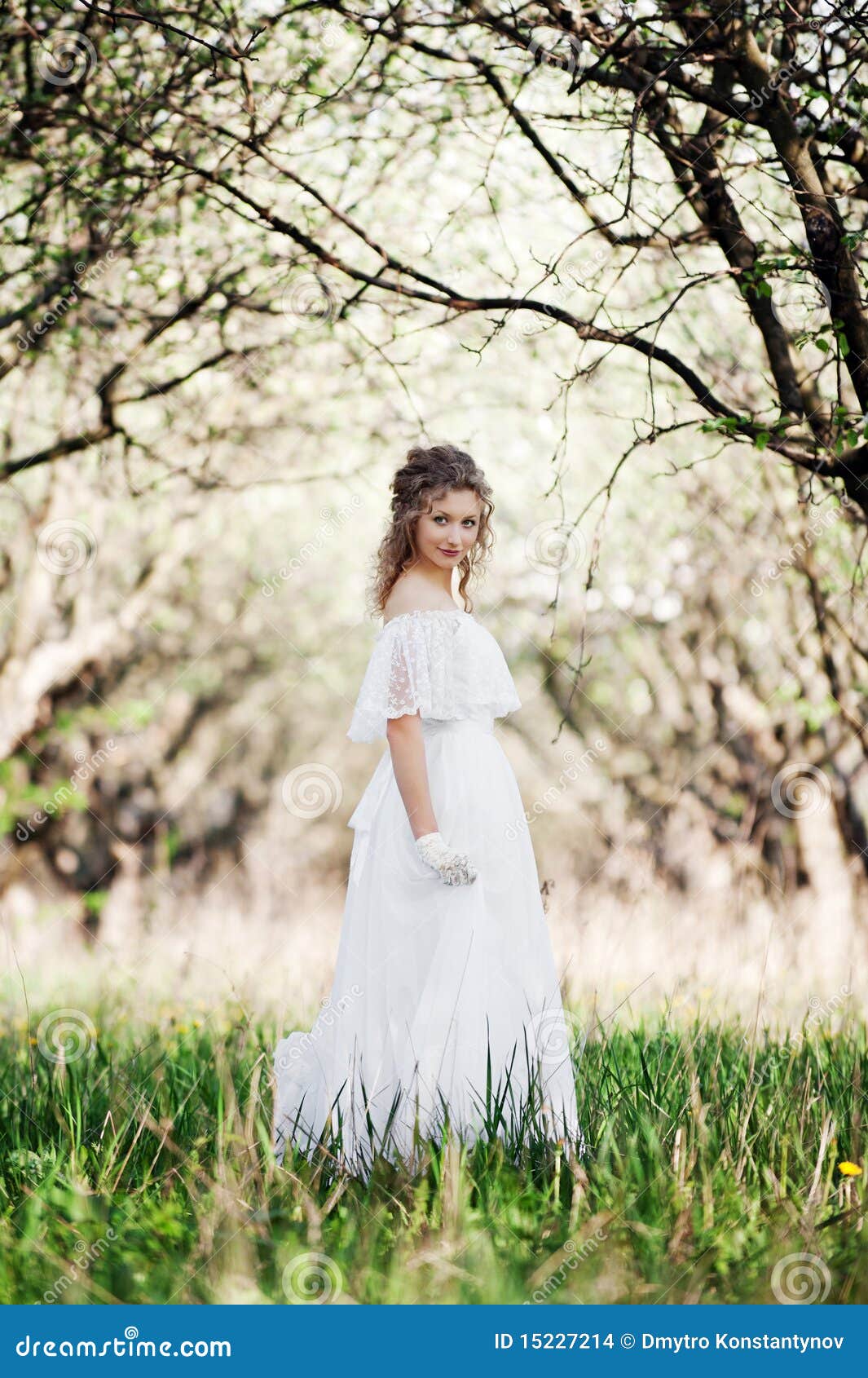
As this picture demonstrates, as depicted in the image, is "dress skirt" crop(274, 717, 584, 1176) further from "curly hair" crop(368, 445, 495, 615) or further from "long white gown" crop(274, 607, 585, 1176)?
"curly hair" crop(368, 445, 495, 615)

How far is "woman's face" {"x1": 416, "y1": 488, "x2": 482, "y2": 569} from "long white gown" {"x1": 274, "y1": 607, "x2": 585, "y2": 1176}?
155 millimetres

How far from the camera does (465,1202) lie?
2514mm

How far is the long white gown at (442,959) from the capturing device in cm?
293

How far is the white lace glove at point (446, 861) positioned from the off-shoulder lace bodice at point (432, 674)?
0.30m

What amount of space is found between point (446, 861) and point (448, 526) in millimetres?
869

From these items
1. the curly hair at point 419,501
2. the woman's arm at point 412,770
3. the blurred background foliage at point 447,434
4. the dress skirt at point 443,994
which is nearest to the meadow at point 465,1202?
the dress skirt at point 443,994

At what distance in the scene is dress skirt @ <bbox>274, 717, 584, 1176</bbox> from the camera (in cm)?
291

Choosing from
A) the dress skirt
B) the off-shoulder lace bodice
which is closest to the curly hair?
the off-shoulder lace bodice

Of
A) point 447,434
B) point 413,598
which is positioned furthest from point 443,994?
point 447,434

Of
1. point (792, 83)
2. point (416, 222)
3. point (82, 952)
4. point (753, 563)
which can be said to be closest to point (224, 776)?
point (82, 952)

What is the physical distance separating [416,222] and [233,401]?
1976 mm

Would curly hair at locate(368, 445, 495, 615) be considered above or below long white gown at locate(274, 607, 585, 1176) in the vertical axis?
above

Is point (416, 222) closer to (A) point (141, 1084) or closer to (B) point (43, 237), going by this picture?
(B) point (43, 237)

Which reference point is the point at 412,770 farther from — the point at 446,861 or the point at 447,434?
the point at 447,434
